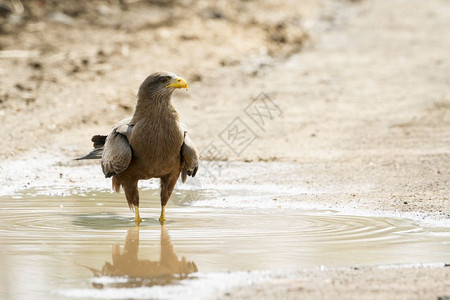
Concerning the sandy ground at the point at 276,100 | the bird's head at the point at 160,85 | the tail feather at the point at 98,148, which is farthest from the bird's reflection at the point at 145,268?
the tail feather at the point at 98,148

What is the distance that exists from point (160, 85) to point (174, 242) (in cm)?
170

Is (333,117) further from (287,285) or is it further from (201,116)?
(287,285)

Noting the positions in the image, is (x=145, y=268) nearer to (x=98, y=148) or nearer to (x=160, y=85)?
(x=160, y=85)

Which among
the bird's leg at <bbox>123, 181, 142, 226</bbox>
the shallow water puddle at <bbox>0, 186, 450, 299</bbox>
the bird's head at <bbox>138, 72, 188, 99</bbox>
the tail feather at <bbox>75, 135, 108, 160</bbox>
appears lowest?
the shallow water puddle at <bbox>0, 186, 450, 299</bbox>

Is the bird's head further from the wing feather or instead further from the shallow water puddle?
the shallow water puddle

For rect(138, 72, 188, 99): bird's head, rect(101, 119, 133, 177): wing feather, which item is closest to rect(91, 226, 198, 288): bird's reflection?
rect(101, 119, 133, 177): wing feather

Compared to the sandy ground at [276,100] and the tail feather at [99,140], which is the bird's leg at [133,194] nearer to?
the tail feather at [99,140]

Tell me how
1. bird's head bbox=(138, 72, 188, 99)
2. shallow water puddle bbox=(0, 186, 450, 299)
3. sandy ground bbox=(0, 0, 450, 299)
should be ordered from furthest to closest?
1. sandy ground bbox=(0, 0, 450, 299)
2. bird's head bbox=(138, 72, 188, 99)
3. shallow water puddle bbox=(0, 186, 450, 299)

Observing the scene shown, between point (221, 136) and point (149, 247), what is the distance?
18.7 feet

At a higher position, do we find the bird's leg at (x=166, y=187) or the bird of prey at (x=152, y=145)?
the bird of prey at (x=152, y=145)

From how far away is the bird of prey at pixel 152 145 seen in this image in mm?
7262

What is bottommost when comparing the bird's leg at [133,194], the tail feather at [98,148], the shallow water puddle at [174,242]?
the shallow water puddle at [174,242]

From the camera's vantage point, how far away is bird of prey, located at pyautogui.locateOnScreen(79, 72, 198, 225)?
7.26 meters

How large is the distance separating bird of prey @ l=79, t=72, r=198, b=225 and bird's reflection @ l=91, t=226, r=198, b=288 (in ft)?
3.67
